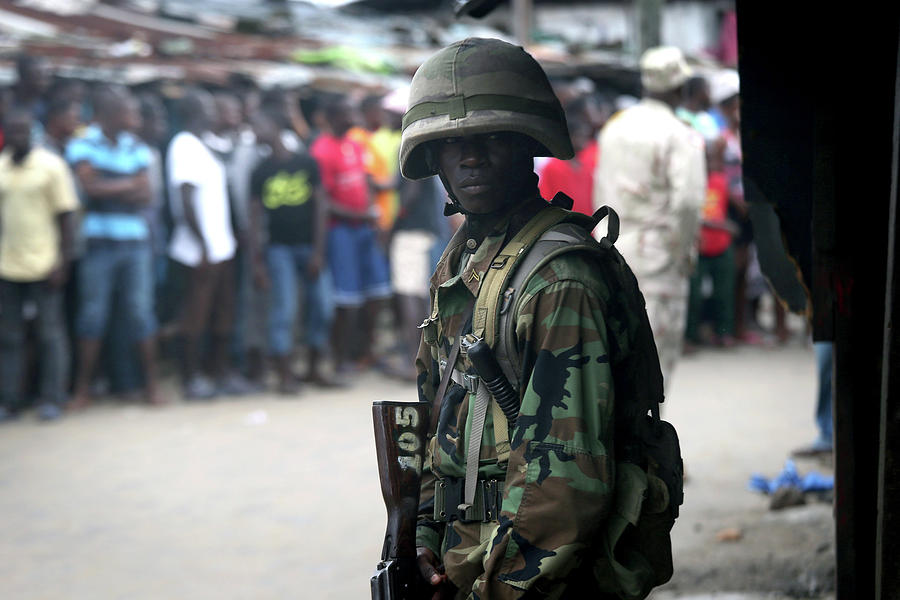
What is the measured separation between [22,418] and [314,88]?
432 centimetres

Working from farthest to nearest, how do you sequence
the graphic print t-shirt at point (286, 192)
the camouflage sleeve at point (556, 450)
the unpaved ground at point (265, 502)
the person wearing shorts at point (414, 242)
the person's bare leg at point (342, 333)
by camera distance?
the person's bare leg at point (342, 333)
the person wearing shorts at point (414, 242)
the graphic print t-shirt at point (286, 192)
the unpaved ground at point (265, 502)
the camouflage sleeve at point (556, 450)

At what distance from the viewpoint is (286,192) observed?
8.02 m

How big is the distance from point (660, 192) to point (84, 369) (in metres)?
4.45

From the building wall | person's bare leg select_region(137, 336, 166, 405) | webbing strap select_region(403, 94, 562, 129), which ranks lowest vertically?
person's bare leg select_region(137, 336, 166, 405)

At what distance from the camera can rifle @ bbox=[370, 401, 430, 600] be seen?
222 cm

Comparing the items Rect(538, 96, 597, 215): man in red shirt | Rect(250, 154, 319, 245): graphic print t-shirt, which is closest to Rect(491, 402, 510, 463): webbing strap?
Rect(538, 96, 597, 215): man in red shirt

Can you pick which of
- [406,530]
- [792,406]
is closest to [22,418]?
[792,406]

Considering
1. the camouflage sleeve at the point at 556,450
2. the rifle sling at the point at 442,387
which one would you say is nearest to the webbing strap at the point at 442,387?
the rifle sling at the point at 442,387

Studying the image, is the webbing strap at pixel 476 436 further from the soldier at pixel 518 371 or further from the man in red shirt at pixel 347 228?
the man in red shirt at pixel 347 228

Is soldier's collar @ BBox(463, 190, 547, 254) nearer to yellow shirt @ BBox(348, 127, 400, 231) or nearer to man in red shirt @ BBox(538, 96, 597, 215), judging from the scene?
man in red shirt @ BBox(538, 96, 597, 215)

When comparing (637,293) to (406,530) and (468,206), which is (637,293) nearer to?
(468,206)

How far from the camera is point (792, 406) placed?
769cm

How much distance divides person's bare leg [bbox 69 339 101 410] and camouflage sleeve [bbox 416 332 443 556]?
577 centimetres

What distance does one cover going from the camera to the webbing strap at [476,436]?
217 cm
